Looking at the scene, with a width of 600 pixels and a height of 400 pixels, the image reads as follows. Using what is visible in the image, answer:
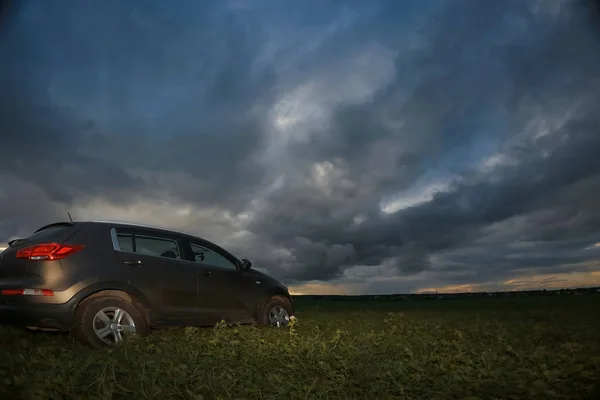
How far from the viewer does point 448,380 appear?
4.60 meters

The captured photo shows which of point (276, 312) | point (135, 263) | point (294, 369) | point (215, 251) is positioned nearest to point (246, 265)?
point (215, 251)

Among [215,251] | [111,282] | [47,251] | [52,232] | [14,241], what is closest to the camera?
[47,251]

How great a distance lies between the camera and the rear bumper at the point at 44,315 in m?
6.53

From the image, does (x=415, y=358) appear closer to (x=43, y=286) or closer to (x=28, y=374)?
(x=28, y=374)

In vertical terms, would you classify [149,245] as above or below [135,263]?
above

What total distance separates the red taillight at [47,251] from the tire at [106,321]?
0.73m

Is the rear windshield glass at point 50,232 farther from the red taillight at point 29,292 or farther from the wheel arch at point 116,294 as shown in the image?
the wheel arch at point 116,294

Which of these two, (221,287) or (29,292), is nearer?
(29,292)

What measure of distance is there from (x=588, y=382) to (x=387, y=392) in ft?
6.92

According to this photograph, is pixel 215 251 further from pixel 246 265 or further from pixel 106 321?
pixel 106 321

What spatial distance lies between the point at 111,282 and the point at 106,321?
0.54 meters

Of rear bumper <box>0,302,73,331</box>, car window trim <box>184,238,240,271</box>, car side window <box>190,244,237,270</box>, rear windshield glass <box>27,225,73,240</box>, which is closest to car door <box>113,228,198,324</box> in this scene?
car window trim <box>184,238,240,271</box>

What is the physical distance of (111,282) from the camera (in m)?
6.97

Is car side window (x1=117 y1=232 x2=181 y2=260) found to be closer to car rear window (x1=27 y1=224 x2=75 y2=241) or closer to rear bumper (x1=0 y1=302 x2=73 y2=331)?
car rear window (x1=27 y1=224 x2=75 y2=241)
